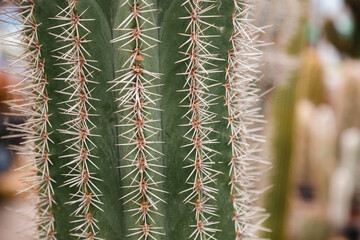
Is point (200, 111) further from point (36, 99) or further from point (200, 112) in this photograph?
point (36, 99)

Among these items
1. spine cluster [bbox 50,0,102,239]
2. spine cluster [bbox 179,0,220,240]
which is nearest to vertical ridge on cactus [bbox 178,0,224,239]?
spine cluster [bbox 179,0,220,240]

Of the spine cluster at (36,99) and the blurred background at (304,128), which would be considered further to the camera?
the blurred background at (304,128)

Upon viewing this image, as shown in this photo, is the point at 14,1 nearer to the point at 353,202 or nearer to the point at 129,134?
the point at 129,134

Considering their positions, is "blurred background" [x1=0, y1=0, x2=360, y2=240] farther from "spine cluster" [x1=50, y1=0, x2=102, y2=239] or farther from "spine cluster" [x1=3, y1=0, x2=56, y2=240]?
"spine cluster" [x1=50, y1=0, x2=102, y2=239]

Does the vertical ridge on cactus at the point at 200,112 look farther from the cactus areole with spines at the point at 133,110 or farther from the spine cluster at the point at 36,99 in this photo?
the spine cluster at the point at 36,99

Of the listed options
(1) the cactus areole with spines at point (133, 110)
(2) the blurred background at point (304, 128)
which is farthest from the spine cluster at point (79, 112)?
(2) the blurred background at point (304, 128)

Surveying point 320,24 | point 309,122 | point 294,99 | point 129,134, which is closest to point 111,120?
point 129,134
